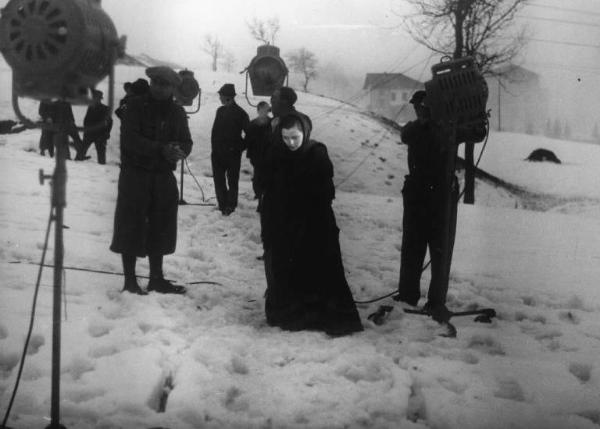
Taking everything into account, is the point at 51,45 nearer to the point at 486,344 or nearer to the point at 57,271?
the point at 57,271

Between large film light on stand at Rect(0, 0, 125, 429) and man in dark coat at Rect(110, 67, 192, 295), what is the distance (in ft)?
7.55

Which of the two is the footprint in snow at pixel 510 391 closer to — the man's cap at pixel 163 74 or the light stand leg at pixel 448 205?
the light stand leg at pixel 448 205

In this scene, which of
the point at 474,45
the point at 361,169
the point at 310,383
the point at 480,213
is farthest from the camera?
the point at 361,169

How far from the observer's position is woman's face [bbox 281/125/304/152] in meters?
4.48

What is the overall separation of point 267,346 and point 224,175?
5.34 metres

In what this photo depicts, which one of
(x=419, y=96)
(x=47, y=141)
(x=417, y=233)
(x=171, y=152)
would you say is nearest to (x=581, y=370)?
(x=417, y=233)

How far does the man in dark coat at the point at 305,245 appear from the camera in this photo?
4625 mm

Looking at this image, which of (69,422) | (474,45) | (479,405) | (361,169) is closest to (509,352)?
(479,405)

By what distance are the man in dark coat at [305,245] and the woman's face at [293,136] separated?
34mm

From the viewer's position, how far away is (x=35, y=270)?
5.35m

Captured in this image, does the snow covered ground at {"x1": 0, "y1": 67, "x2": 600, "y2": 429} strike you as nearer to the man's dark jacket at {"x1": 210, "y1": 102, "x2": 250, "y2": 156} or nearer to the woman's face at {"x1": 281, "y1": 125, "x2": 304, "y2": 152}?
the man's dark jacket at {"x1": 210, "y1": 102, "x2": 250, "y2": 156}

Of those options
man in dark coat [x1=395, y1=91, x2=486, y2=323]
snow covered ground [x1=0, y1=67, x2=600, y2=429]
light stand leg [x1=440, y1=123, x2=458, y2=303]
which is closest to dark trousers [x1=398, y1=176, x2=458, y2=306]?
man in dark coat [x1=395, y1=91, x2=486, y2=323]

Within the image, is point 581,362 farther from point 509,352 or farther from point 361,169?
point 361,169

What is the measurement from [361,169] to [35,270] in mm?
18736
